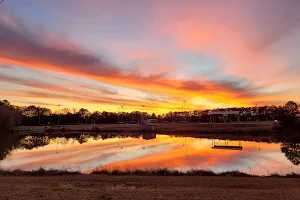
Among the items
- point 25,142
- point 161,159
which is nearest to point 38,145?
point 25,142

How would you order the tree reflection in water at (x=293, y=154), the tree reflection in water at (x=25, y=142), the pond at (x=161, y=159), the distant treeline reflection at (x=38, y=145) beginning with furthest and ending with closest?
the tree reflection in water at (x=25, y=142), the distant treeline reflection at (x=38, y=145), the tree reflection in water at (x=293, y=154), the pond at (x=161, y=159)

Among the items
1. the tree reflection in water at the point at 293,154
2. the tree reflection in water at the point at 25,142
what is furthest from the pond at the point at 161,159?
the tree reflection in water at the point at 25,142

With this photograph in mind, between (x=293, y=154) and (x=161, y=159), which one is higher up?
(x=293, y=154)

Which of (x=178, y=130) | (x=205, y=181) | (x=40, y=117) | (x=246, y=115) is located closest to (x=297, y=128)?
(x=178, y=130)

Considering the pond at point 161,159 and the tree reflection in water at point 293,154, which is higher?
the tree reflection in water at point 293,154

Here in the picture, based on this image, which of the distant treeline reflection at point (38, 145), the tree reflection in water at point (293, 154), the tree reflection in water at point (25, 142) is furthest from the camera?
the tree reflection in water at point (25, 142)

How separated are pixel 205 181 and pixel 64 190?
8.24 meters

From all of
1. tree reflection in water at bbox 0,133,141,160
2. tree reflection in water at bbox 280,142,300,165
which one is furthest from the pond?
tree reflection in water at bbox 0,133,141,160

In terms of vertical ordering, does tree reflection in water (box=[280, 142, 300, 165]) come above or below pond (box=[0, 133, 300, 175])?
above

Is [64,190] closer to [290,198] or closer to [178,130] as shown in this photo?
[290,198]

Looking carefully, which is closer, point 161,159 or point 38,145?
point 161,159

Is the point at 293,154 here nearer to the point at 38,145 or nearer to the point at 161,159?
the point at 161,159

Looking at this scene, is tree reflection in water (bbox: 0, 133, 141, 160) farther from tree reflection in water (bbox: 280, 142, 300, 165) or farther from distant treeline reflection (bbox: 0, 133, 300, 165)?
tree reflection in water (bbox: 280, 142, 300, 165)

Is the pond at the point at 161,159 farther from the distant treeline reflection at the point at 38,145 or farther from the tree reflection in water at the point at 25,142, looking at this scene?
the tree reflection in water at the point at 25,142
